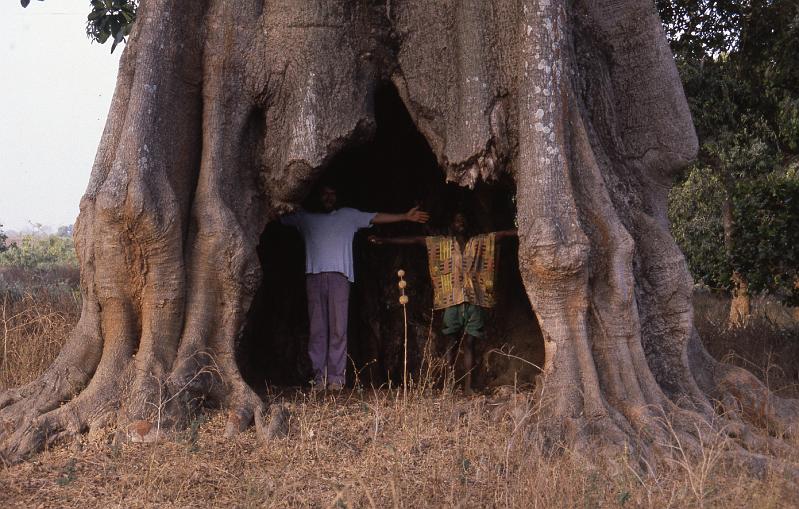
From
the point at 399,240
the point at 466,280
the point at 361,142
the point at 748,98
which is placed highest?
the point at 748,98

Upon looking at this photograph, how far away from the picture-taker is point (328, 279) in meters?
7.66

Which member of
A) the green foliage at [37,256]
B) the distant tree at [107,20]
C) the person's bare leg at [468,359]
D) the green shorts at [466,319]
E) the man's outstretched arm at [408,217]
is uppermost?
the distant tree at [107,20]

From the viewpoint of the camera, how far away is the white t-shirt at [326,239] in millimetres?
7641

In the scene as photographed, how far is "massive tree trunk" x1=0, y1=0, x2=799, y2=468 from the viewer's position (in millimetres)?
5773

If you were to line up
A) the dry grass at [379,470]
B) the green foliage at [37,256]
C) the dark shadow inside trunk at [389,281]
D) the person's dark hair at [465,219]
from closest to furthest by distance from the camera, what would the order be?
the dry grass at [379,470]
the dark shadow inside trunk at [389,281]
the person's dark hair at [465,219]
the green foliage at [37,256]

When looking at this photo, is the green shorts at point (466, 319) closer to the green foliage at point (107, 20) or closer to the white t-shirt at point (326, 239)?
the white t-shirt at point (326, 239)

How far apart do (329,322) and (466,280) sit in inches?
52.2

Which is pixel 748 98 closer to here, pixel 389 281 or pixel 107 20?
pixel 389 281

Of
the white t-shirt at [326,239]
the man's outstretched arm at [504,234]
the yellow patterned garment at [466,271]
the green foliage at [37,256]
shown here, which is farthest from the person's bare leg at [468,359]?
the green foliage at [37,256]

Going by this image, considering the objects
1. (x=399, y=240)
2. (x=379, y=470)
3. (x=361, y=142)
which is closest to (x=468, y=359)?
(x=399, y=240)

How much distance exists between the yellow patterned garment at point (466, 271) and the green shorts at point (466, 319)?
6 centimetres

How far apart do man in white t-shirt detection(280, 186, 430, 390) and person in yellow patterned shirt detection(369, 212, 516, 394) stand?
84cm

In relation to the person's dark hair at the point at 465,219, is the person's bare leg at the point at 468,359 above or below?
below

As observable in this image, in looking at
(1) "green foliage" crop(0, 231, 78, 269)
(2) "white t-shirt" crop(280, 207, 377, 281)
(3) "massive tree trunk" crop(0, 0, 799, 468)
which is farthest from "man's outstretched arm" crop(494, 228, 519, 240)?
(1) "green foliage" crop(0, 231, 78, 269)
